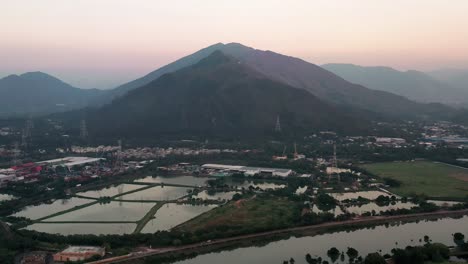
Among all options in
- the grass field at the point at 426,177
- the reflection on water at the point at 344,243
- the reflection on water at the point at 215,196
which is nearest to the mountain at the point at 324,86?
the grass field at the point at 426,177

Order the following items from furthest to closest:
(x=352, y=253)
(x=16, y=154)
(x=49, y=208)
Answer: (x=16, y=154) → (x=49, y=208) → (x=352, y=253)

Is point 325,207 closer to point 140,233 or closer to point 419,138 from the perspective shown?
point 140,233

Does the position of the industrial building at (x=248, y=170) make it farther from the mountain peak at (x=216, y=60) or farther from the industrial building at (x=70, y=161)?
the mountain peak at (x=216, y=60)

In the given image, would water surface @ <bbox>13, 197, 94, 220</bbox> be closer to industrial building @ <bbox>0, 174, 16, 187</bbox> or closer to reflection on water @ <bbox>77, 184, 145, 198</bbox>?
reflection on water @ <bbox>77, 184, 145, 198</bbox>

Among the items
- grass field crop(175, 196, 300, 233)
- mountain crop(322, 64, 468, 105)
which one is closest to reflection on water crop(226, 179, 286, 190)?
grass field crop(175, 196, 300, 233)

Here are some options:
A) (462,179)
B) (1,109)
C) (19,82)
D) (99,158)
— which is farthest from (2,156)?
(19,82)

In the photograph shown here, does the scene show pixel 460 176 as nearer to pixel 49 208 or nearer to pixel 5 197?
pixel 49 208

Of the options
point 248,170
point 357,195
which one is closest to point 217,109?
point 248,170
